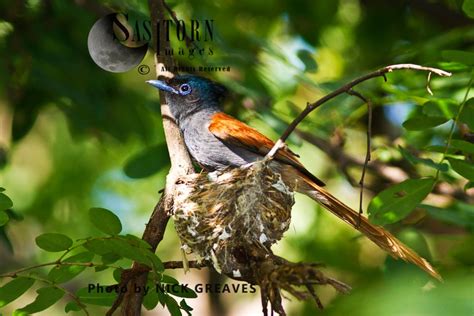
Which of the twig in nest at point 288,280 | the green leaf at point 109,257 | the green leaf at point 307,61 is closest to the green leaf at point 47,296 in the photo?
the green leaf at point 109,257

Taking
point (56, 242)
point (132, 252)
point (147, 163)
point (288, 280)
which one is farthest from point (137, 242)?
point (147, 163)

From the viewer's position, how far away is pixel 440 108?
3838mm

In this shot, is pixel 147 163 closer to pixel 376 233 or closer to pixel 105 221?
pixel 376 233

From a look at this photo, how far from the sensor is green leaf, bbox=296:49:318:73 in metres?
5.18

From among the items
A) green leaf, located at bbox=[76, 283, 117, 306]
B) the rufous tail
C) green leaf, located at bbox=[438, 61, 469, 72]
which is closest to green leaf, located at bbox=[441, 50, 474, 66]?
green leaf, located at bbox=[438, 61, 469, 72]

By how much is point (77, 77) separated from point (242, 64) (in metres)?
1.43

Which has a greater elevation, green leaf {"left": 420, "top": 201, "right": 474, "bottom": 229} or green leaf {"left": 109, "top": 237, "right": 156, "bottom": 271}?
green leaf {"left": 420, "top": 201, "right": 474, "bottom": 229}

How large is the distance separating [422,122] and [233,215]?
3.60 ft

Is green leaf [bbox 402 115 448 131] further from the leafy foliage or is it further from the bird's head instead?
the bird's head

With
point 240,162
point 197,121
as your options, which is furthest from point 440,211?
point 197,121

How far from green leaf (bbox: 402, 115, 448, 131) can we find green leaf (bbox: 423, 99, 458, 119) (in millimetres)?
22

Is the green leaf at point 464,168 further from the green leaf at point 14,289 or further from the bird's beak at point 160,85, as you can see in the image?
the green leaf at point 14,289

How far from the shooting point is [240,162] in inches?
194

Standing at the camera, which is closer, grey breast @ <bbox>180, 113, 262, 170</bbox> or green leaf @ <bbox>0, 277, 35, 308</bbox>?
green leaf @ <bbox>0, 277, 35, 308</bbox>
